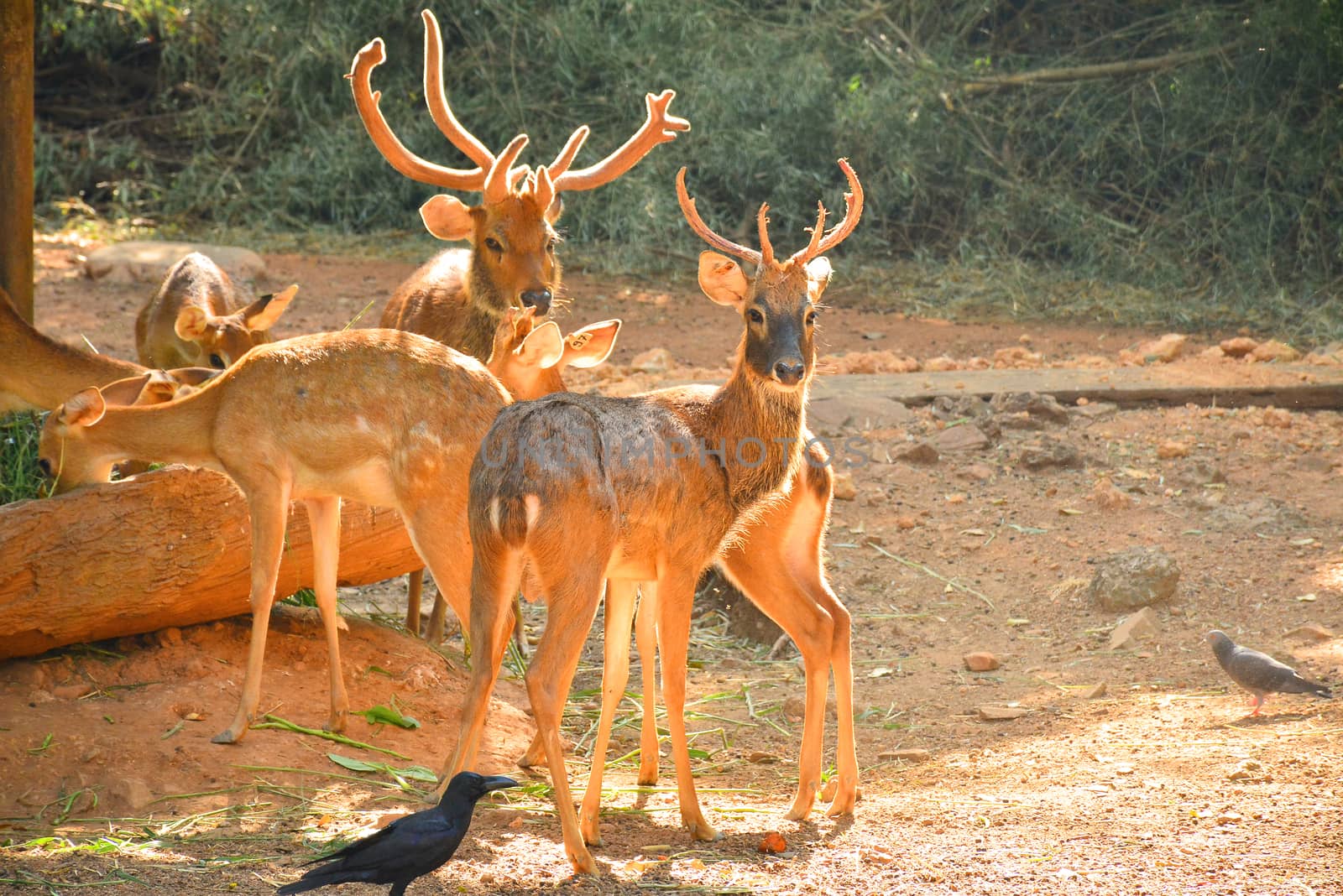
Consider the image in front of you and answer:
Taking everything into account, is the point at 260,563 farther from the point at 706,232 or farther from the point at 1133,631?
the point at 1133,631

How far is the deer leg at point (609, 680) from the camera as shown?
478cm

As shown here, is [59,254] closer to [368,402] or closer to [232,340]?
[232,340]

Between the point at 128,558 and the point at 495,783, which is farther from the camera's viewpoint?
the point at 128,558

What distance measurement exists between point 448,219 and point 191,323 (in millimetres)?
1356

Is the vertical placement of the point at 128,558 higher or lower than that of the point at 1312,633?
higher

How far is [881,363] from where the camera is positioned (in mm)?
10266

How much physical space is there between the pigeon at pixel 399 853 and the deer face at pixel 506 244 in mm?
3589

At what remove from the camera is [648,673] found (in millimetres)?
5250

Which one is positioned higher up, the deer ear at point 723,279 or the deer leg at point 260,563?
the deer ear at point 723,279

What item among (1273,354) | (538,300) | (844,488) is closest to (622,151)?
(538,300)

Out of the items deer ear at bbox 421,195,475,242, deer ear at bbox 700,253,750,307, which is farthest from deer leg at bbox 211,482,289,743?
deer ear at bbox 421,195,475,242

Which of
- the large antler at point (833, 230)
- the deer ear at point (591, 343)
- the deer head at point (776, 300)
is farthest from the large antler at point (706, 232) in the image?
the deer ear at point (591, 343)

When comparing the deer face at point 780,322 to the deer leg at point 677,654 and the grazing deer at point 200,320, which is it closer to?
the deer leg at point 677,654

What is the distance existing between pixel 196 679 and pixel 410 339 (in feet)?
4.98
